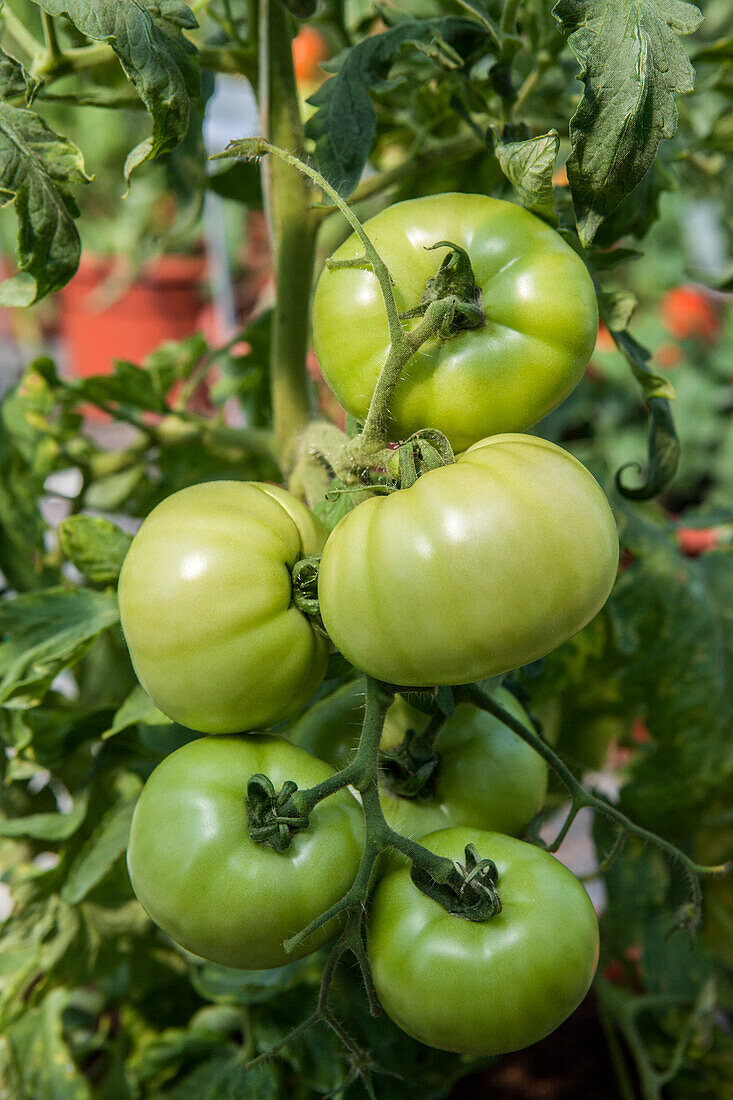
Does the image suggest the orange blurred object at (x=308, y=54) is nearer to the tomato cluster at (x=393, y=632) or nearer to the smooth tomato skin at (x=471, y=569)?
the tomato cluster at (x=393, y=632)

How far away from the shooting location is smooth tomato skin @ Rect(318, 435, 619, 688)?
0.31 metres

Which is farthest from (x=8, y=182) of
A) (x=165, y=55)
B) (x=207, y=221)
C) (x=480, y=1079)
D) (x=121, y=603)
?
(x=207, y=221)

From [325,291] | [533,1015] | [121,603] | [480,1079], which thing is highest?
[325,291]

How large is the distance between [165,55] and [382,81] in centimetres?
14

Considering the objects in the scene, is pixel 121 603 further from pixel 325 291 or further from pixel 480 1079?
pixel 480 1079

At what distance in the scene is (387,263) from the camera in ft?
1.26

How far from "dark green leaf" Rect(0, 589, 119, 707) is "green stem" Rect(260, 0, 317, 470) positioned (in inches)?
6.3

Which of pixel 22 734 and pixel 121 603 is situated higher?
pixel 121 603

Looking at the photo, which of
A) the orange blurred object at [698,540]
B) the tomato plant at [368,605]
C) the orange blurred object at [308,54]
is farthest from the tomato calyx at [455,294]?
the orange blurred object at [308,54]

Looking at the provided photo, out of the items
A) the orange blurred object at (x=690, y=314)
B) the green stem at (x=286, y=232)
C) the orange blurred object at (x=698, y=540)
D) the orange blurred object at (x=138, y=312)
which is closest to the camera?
the green stem at (x=286, y=232)

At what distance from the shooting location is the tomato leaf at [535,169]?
1.26 ft

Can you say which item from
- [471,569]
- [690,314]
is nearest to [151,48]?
[471,569]

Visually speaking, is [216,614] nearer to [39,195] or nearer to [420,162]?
[39,195]

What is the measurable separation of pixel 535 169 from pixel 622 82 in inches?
1.8
